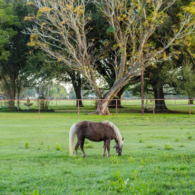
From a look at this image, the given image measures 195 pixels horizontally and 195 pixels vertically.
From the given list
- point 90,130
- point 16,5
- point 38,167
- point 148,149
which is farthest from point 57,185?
point 16,5

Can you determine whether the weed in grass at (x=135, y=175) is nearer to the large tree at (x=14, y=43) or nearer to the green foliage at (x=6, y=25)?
the large tree at (x=14, y=43)

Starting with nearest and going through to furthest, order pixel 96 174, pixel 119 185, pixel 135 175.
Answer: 1. pixel 119 185
2. pixel 135 175
3. pixel 96 174

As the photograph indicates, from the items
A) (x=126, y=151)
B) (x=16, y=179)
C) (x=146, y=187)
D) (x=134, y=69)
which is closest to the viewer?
(x=146, y=187)

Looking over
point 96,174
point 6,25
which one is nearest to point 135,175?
point 96,174

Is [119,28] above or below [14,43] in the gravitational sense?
below

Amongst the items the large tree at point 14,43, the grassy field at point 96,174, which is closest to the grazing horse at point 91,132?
the grassy field at point 96,174

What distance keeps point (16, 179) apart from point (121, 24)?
2707 cm

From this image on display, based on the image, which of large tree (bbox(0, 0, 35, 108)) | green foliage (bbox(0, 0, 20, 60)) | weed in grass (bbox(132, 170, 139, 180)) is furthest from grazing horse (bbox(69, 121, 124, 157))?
green foliage (bbox(0, 0, 20, 60))

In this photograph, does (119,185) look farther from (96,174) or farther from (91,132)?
(91,132)

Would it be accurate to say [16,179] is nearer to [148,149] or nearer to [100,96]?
[148,149]

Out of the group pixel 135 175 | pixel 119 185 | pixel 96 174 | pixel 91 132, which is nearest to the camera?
pixel 119 185

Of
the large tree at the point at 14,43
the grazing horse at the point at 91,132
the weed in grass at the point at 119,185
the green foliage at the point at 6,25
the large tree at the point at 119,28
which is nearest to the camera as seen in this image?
the weed in grass at the point at 119,185

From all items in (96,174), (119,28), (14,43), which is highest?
(14,43)

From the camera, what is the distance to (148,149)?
33.2 ft
